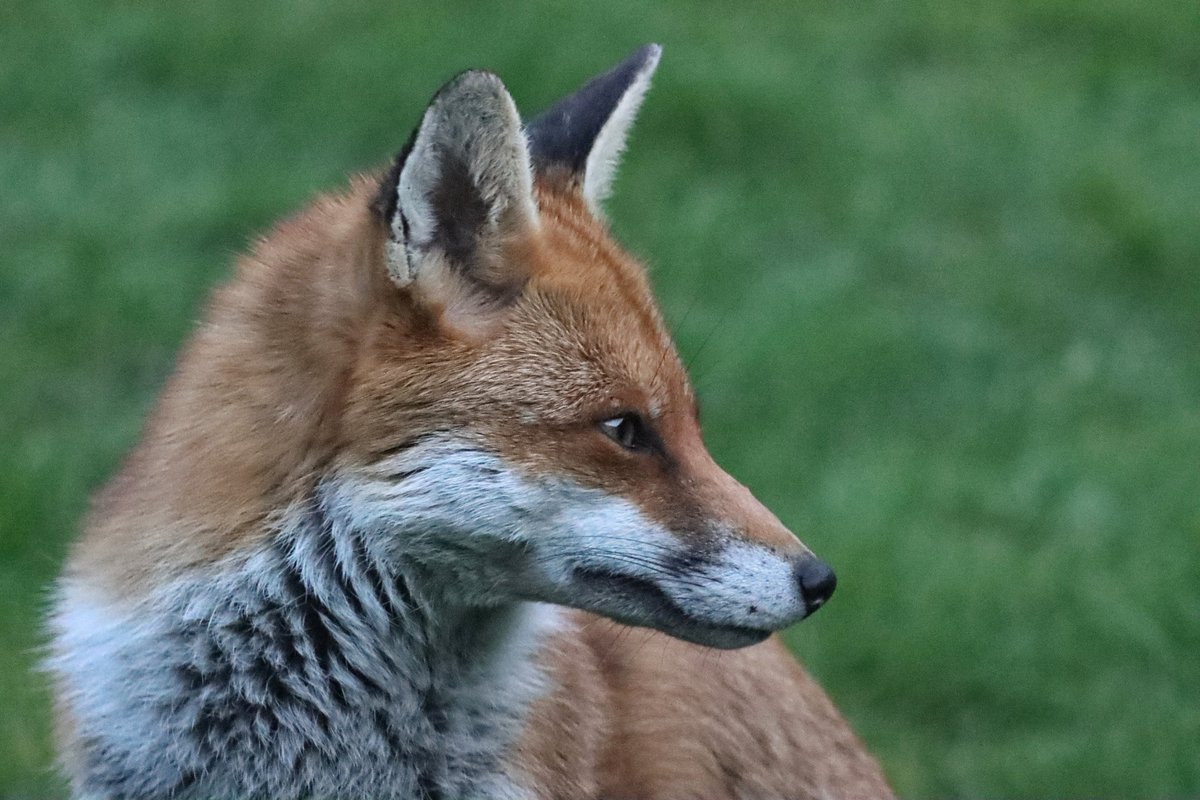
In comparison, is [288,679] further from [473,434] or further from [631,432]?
[631,432]

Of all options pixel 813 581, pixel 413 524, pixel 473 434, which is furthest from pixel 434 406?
pixel 813 581

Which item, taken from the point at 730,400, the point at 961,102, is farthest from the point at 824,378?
the point at 961,102

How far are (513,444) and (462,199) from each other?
0.63 meters

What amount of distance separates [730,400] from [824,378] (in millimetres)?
565

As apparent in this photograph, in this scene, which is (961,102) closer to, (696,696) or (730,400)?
(730,400)

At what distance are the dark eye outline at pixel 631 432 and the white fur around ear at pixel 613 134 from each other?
88 cm

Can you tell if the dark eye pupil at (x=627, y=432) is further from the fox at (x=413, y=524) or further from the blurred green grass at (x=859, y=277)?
the blurred green grass at (x=859, y=277)

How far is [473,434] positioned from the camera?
4020 mm

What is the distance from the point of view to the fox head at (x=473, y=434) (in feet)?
13.2

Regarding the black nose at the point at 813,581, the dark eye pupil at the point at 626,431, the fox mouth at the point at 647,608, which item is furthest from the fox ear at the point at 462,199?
the black nose at the point at 813,581

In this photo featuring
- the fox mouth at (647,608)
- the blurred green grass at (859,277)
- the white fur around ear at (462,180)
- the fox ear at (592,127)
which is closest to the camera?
the white fur around ear at (462,180)

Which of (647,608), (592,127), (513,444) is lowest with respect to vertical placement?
(647,608)

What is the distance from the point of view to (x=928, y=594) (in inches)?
297

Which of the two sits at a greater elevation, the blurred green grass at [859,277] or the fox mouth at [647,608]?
the blurred green grass at [859,277]
